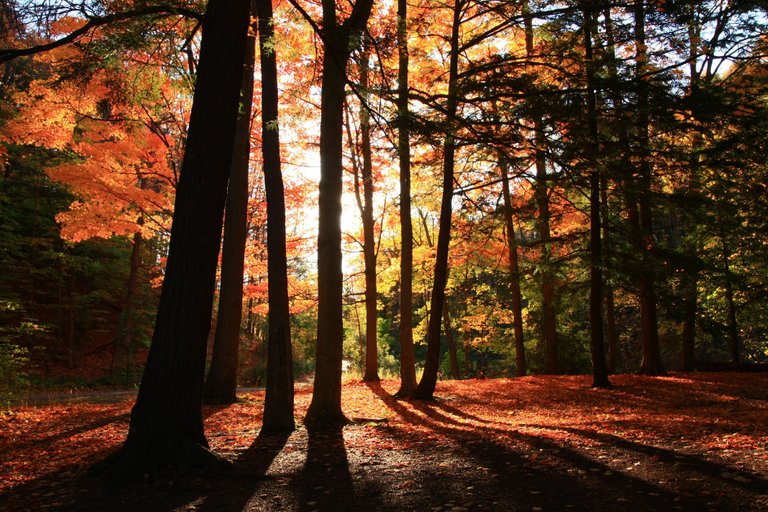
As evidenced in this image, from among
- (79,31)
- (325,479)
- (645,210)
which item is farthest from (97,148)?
(645,210)

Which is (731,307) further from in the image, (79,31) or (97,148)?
(97,148)

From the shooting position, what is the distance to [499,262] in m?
16.7

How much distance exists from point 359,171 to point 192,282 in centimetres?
1111

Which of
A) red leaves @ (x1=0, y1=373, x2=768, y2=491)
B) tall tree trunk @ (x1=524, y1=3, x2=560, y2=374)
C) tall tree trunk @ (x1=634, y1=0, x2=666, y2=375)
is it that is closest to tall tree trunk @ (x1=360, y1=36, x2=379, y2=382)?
red leaves @ (x1=0, y1=373, x2=768, y2=491)

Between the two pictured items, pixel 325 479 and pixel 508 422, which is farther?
pixel 508 422

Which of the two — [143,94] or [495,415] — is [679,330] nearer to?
[495,415]

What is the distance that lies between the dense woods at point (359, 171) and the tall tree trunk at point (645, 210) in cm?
6

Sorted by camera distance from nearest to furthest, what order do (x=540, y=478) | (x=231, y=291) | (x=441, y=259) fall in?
(x=540, y=478)
(x=231, y=291)
(x=441, y=259)

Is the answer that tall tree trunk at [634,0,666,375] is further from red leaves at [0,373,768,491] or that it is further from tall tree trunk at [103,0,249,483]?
tall tree trunk at [103,0,249,483]

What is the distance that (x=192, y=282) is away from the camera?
480cm

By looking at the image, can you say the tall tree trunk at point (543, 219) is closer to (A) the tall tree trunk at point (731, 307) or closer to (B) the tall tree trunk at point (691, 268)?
(B) the tall tree trunk at point (691, 268)

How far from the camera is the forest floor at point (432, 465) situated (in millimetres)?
3805

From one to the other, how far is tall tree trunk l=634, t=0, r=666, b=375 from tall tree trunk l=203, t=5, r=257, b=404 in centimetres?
724

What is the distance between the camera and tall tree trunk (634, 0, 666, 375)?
262 inches
